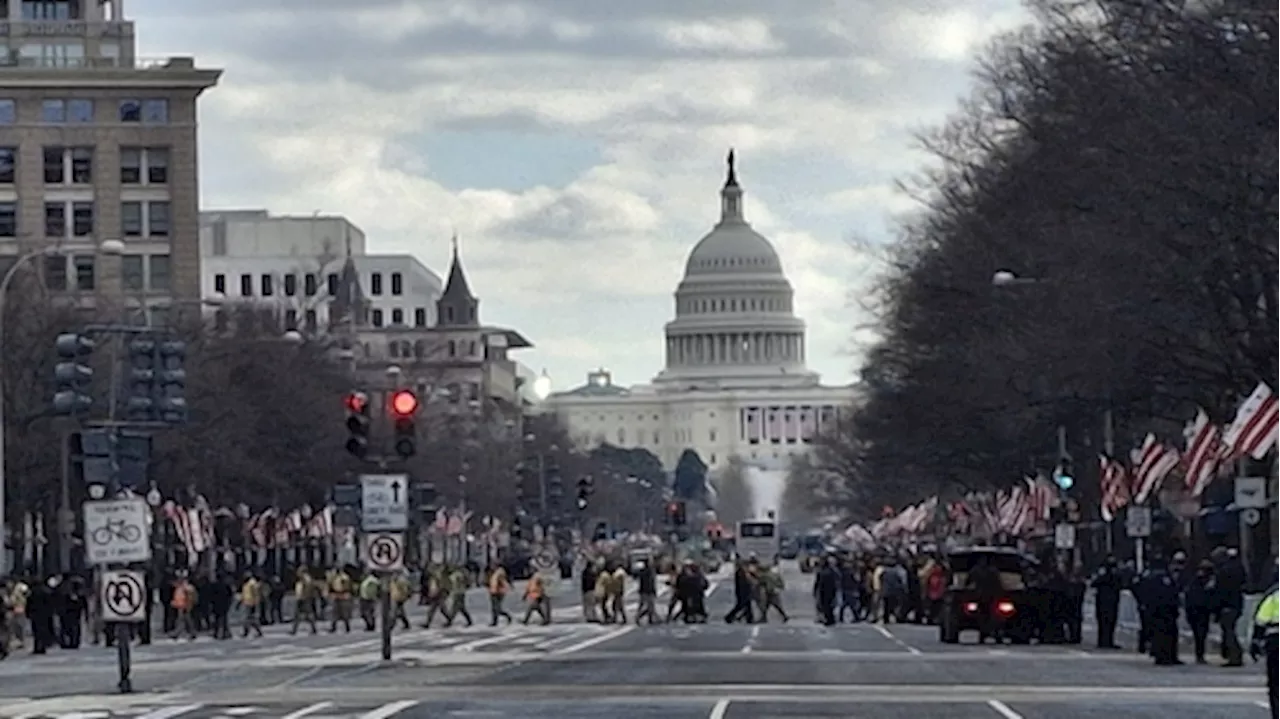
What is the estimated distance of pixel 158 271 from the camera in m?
160

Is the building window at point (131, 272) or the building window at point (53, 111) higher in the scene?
the building window at point (53, 111)

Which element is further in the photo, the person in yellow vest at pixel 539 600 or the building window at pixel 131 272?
the building window at pixel 131 272

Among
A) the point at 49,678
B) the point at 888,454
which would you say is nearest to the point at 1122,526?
the point at 888,454

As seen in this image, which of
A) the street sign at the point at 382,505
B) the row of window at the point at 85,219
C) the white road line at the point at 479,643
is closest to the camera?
the street sign at the point at 382,505

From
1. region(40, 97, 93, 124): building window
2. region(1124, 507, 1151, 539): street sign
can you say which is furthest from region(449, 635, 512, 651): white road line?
region(40, 97, 93, 124): building window

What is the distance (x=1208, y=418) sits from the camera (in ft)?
227

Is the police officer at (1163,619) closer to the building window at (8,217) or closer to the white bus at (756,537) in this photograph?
the building window at (8,217)

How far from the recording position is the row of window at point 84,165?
15838cm

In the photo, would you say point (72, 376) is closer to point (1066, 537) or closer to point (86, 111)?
point (1066, 537)

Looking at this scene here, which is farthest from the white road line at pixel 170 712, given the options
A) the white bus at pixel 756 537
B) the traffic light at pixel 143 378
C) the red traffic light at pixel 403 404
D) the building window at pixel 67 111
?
the white bus at pixel 756 537

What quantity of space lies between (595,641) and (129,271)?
97.7 metres

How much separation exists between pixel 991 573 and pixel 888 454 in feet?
182

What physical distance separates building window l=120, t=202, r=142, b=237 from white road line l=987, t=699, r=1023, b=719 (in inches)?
4957

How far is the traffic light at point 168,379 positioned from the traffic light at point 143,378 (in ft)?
0.26
